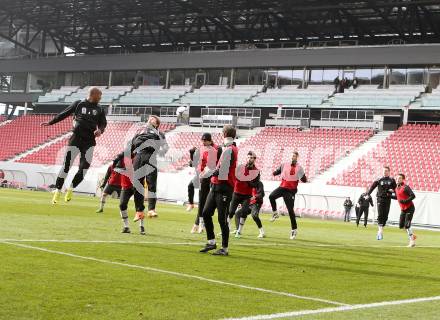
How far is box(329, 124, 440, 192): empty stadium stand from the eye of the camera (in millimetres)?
41781

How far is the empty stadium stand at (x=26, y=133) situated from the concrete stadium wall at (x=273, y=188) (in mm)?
6740

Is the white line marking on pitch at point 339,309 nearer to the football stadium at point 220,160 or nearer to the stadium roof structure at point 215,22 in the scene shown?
the football stadium at point 220,160

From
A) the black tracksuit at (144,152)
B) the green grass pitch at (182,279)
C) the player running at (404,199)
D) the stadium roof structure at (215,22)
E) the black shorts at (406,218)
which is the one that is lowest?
the green grass pitch at (182,279)

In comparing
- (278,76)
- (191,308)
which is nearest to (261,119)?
(278,76)

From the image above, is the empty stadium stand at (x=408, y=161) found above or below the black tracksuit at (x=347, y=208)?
above

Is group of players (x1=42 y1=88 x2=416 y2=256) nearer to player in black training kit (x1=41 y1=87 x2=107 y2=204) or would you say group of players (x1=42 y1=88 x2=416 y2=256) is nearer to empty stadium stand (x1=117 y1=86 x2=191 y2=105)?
player in black training kit (x1=41 y1=87 x2=107 y2=204)

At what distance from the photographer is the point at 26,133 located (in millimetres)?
65438

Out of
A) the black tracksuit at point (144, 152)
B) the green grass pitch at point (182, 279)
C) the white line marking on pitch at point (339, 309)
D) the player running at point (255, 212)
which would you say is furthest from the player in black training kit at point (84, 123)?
the white line marking on pitch at point (339, 309)

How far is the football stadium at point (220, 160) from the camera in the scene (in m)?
8.20

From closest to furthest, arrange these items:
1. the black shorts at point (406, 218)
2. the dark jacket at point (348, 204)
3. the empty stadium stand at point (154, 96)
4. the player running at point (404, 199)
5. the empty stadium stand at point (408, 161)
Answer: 1. the black shorts at point (406, 218)
2. the player running at point (404, 199)
3. the dark jacket at point (348, 204)
4. the empty stadium stand at point (408, 161)
5. the empty stadium stand at point (154, 96)

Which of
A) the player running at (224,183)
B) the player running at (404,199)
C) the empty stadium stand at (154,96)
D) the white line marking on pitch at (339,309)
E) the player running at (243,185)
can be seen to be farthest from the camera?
the empty stadium stand at (154,96)

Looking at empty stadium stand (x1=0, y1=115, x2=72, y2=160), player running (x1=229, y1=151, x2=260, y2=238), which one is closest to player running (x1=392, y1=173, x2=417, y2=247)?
player running (x1=229, y1=151, x2=260, y2=238)

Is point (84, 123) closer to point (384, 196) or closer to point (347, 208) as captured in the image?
point (384, 196)

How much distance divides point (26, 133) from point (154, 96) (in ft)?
40.8
